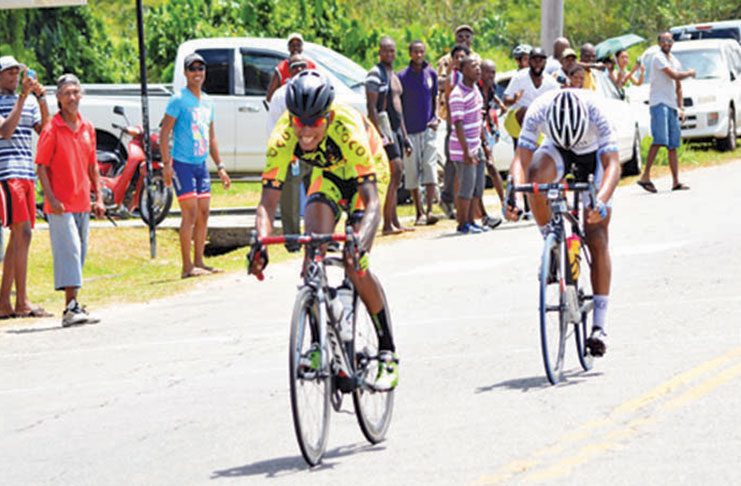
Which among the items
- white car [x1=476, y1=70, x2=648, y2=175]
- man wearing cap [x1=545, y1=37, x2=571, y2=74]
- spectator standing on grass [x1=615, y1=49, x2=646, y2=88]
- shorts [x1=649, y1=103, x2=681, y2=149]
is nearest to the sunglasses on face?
man wearing cap [x1=545, y1=37, x2=571, y2=74]

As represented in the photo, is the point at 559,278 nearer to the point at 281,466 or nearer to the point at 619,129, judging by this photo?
the point at 281,466

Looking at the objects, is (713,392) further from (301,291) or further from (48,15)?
(48,15)

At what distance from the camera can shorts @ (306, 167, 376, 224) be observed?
806 cm

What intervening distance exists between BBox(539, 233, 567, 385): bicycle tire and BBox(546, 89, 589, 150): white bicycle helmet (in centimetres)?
68

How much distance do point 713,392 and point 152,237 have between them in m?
9.90

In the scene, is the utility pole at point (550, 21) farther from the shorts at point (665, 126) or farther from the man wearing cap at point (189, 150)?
the man wearing cap at point (189, 150)

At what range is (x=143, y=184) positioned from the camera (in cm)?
1889

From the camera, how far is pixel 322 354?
7164 millimetres

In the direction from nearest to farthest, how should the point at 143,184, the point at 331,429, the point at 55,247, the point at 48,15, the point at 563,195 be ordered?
1. the point at 331,429
2. the point at 563,195
3. the point at 55,247
4. the point at 143,184
5. the point at 48,15

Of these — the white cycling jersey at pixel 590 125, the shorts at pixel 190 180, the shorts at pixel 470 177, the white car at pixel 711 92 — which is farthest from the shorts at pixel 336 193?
the white car at pixel 711 92

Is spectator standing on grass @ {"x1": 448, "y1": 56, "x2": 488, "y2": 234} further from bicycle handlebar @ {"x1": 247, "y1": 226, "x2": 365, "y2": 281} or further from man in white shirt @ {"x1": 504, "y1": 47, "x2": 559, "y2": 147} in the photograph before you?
bicycle handlebar @ {"x1": 247, "y1": 226, "x2": 365, "y2": 281}

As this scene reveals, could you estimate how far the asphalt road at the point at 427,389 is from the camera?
7.37 m

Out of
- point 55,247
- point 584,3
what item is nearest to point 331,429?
point 55,247

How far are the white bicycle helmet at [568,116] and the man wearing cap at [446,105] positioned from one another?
24.3 ft
